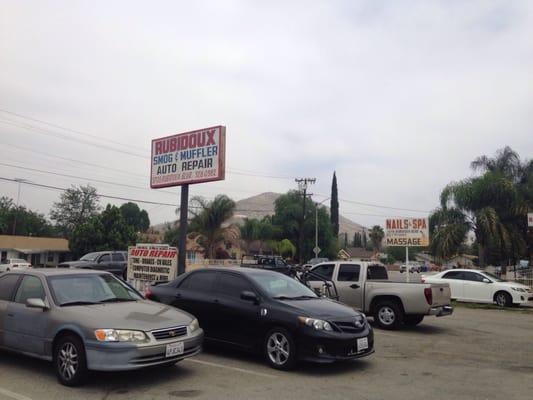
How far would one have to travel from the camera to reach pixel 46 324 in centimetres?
709

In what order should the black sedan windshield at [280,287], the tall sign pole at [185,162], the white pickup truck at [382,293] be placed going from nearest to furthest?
the black sedan windshield at [280,287] < the white pickup truck at [382,293] < the tall sign pole at [185,162]

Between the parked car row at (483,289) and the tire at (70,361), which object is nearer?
the tire at (70,361)

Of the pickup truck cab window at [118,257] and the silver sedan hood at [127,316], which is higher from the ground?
the pickup truck cab window at [118,257]

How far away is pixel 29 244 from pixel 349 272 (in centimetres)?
5172

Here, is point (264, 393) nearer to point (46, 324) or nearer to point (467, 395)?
point (467, 395)

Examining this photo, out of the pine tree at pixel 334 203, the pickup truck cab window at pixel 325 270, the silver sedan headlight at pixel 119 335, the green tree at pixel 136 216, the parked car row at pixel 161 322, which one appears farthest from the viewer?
the green tree at pixel 136 216

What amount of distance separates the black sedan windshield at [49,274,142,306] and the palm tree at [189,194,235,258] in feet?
111

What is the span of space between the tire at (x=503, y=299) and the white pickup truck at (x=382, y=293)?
6.99 meters

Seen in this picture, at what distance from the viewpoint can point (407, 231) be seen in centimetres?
2186

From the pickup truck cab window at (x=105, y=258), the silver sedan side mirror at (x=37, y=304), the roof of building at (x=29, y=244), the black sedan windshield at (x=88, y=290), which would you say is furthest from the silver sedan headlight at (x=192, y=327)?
the roof of building at (x=29, y=244)

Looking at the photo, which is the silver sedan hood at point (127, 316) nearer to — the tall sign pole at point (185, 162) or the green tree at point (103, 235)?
the tall sign pole at point (185, 162)

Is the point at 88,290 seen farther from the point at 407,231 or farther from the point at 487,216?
the point at 487,216

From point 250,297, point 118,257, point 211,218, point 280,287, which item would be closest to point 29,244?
point 211,218

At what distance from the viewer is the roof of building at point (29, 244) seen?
5516 cm
